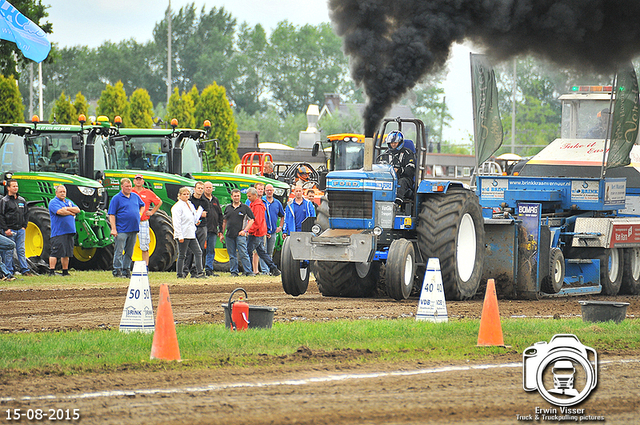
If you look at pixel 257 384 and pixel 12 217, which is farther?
pixel 12 217

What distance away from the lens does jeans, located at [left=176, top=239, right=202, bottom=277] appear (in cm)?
1669

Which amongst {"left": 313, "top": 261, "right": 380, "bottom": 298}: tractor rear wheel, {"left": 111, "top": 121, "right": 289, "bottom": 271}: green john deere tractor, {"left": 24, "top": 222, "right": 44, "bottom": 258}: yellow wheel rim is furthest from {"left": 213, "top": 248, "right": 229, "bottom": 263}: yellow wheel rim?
{"left": 313, "top": 261, "right": 380, "bottom": 298}: tractor rear wheel

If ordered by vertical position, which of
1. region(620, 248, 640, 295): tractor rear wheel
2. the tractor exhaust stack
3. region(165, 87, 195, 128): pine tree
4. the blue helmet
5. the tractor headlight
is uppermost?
region(165, 87, 195, 128): pine tree

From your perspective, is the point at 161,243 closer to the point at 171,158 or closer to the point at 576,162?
the point at 171,158

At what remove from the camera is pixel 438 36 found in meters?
13.8

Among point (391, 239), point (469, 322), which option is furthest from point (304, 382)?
point (391, 239)

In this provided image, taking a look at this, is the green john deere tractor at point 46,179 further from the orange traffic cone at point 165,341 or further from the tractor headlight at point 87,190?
the orange traffic cone at point 165,341

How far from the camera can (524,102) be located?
259ft

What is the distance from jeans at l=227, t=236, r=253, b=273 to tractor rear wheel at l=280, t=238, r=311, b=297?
473cm

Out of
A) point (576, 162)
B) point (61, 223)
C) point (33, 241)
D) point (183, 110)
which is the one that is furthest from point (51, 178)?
point (183, 110)

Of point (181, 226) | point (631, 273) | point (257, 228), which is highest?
point (181, 226)

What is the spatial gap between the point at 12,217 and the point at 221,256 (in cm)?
534

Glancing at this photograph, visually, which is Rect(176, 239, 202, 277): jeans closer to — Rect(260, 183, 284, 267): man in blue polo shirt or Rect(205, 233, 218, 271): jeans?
Rect(205, 233, 218, 271): jeans

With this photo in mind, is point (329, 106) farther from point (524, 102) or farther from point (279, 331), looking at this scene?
point (279, 331)
